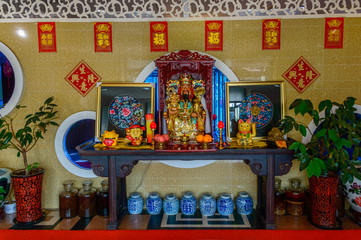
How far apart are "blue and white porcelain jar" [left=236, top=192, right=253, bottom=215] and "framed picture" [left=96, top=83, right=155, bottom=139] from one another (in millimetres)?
1396

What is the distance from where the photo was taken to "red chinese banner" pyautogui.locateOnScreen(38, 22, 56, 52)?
3.21 m

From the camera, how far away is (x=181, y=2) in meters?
3.17

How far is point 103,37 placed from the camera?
3213 mm

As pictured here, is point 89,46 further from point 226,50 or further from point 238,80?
point 238,80

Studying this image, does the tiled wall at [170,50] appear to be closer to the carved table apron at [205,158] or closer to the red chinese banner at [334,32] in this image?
the red chinese banner at [334,32]

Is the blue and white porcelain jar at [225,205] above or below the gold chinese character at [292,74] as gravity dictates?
below

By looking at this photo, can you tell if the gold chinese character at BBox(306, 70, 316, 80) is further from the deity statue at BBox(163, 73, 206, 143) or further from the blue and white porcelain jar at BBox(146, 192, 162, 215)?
the blue and white porcelain jar at BBox(146, 192, 162, 215)

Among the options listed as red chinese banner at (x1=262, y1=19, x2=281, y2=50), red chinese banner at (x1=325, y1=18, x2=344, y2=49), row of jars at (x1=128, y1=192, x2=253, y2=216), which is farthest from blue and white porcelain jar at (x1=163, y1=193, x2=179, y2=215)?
red chinese banner at (x1=325, y1=18, x2=344, y2=49)

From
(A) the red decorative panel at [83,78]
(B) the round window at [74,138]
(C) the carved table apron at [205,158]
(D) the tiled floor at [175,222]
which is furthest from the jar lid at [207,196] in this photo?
(A) the red decorative panel at [83,78]

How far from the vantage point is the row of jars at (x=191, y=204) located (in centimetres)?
308

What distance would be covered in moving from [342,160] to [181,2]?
2.44 m

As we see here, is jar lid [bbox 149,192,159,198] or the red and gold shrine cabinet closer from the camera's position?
the red and gold shrine cabinet

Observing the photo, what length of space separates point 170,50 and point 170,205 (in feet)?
6.11

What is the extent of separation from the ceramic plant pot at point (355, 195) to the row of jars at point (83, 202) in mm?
2684
